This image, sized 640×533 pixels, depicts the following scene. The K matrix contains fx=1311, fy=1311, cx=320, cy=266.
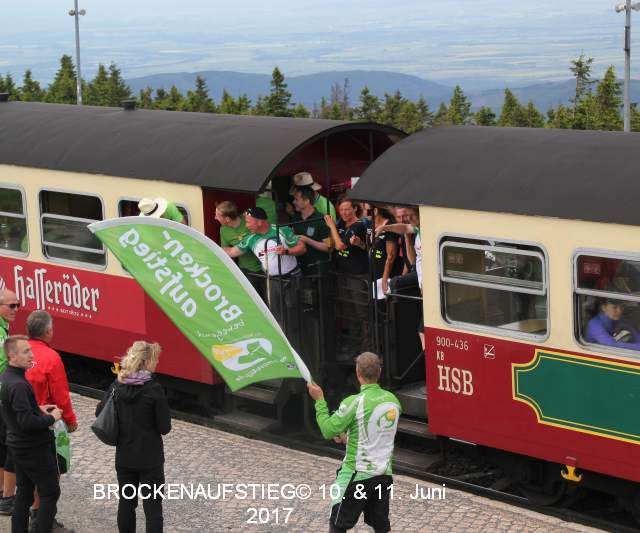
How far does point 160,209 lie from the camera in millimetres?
11805

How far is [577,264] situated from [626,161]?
845 mm

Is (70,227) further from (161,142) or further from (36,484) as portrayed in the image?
(36,484)

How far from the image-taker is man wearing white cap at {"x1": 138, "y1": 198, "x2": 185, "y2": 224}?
38.6ft

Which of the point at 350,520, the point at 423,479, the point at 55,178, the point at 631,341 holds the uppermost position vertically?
the point at 55,178

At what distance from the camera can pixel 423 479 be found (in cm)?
1062

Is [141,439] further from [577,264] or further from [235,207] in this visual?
[235,207]

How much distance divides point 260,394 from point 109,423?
4060mm

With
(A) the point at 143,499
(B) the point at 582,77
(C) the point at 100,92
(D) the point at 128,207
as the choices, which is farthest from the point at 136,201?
(C) the point at 100,92

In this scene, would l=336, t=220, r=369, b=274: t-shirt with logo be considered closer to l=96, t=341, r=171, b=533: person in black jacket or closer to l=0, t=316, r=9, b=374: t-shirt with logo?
l=0, t=316, r=9, b=374: t-shirt with logo

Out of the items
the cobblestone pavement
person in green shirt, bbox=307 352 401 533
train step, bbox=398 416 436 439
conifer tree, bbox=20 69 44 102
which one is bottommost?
the cobblestone pavement

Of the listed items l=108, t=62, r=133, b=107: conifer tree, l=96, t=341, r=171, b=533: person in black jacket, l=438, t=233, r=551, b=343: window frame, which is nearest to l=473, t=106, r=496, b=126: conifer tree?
l=108, t=62, r=133, b=107: conifer tree

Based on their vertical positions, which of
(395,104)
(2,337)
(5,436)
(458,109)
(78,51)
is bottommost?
(5,436)

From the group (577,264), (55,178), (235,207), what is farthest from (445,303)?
(55,178)

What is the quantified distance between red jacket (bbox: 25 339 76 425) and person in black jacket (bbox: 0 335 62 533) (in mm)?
168
